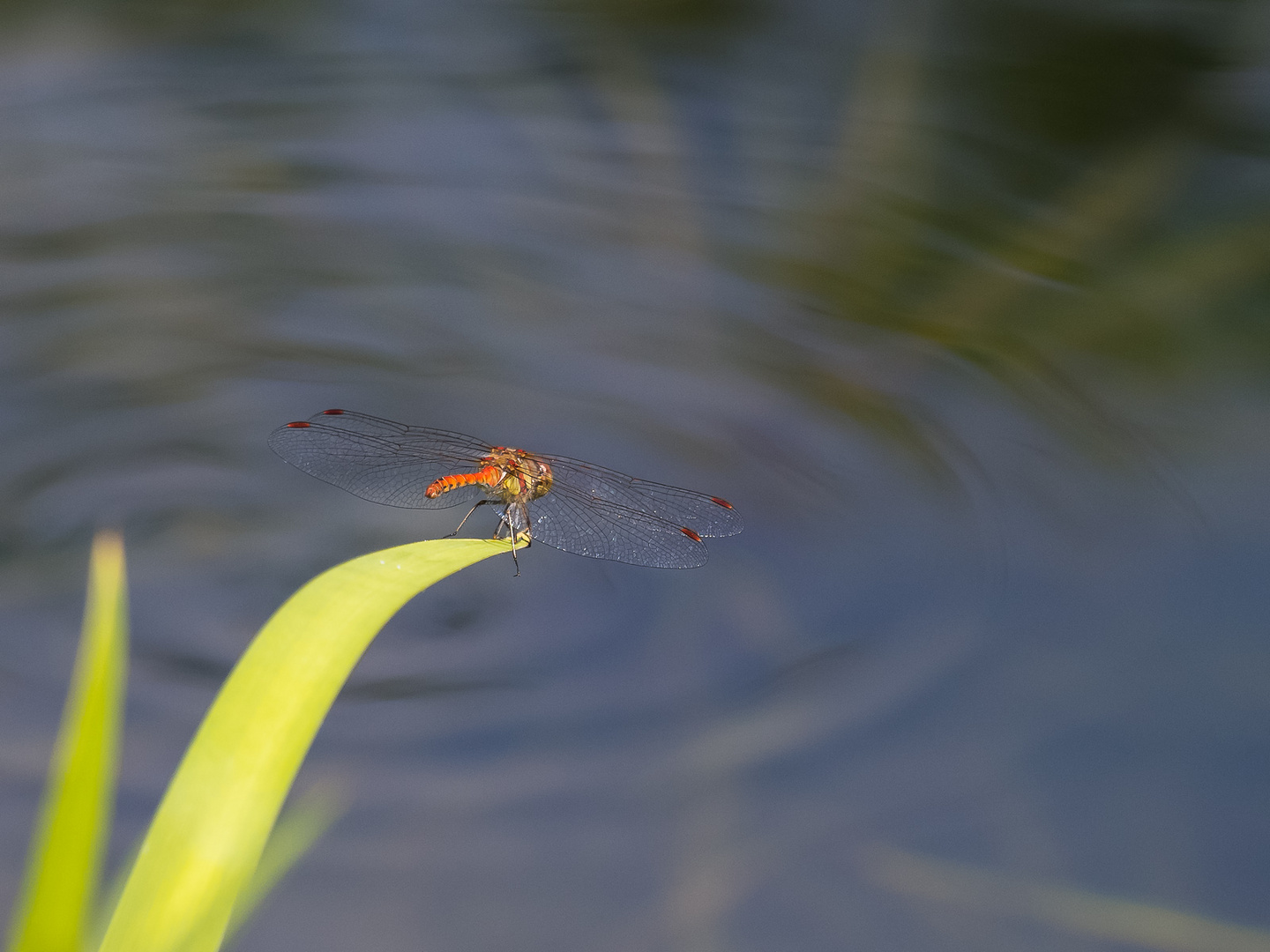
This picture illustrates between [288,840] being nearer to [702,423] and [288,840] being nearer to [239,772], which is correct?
[239,772]

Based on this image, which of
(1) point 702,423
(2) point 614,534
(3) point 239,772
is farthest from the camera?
(1) point 702,423

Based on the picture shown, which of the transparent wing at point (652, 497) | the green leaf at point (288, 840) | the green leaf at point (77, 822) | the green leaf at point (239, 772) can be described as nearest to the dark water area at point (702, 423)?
the green leaf at point (288, 840)

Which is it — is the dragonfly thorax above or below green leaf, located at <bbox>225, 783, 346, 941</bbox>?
above

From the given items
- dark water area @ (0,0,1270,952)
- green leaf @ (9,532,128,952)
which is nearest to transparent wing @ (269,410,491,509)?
dark water area @ (0,0,1270,952)

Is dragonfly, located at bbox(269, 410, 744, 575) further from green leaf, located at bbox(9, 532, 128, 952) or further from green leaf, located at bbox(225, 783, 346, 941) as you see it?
green leaf, located at bbox(9, 532, 128, 952)

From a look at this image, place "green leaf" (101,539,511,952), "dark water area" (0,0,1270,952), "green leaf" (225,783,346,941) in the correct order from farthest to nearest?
1. "dark water area" (0,0,1270,952)
2. "green leaf" (225,783,346,941)
3. "green leaf" (101,539,511,952)

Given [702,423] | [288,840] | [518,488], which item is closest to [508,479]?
[518,488]

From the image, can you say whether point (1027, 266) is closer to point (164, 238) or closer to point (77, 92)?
point (164, 238)
